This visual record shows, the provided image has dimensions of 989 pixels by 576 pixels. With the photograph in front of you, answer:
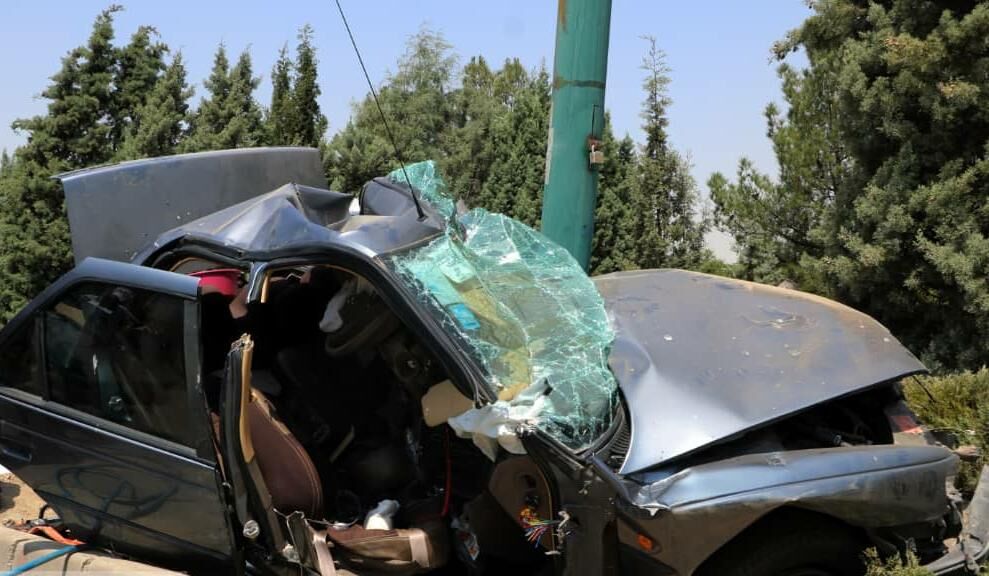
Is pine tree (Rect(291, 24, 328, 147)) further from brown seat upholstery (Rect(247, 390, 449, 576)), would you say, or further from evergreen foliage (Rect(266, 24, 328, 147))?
brown seat upholstery (Rect(247, 390, 449, 576))

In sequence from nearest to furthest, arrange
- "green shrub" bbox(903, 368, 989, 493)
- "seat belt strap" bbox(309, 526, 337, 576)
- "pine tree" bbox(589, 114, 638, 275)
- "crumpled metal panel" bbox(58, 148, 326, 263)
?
1. "seat belt strap" bbox(309, 526, 337, 576)
2. "crumpled metal panel" bbox(58, 148, 326, 263)
3. "green shrub" bbox(903, 368, 989, 493)
4. "pine tree" bbox(589, 114, 638, 275)

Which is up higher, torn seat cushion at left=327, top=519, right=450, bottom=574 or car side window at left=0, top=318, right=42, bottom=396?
car side window at left=0, top=318, right=42, bottom=396

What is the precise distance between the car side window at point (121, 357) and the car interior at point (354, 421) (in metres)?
0.19

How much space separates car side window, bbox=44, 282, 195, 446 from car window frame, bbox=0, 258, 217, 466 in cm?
2

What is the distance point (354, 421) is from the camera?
393 cm

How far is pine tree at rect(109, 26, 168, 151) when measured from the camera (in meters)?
10.9

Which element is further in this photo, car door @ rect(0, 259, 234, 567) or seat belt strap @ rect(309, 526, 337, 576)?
seat belt strap @ rect(309, 526, 337, 576)

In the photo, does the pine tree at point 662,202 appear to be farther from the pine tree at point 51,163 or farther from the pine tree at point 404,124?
the pine tree at point 51,163

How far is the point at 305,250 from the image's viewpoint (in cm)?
319

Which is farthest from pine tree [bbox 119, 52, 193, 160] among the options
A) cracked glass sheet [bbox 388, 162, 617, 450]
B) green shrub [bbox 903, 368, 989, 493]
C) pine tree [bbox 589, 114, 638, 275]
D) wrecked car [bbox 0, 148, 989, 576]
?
green shrub [bbox 903, 368, 989, 493]

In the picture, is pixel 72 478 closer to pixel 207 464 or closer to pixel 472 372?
pixel 207 464

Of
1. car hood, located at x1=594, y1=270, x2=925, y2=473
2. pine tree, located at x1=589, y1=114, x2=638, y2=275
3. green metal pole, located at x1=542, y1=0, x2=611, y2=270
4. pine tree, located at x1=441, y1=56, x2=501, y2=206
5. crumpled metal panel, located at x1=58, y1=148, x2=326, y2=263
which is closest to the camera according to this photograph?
car hood, located at x1=594, y1=270, x2=925, y2=473

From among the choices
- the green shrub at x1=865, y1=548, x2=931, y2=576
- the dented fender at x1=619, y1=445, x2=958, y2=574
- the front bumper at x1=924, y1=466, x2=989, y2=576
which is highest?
the dented fender at x1=619, y1=445, x2=958, y2=574

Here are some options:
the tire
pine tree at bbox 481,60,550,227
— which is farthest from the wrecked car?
pine tree at bbox 481,60,550,227
